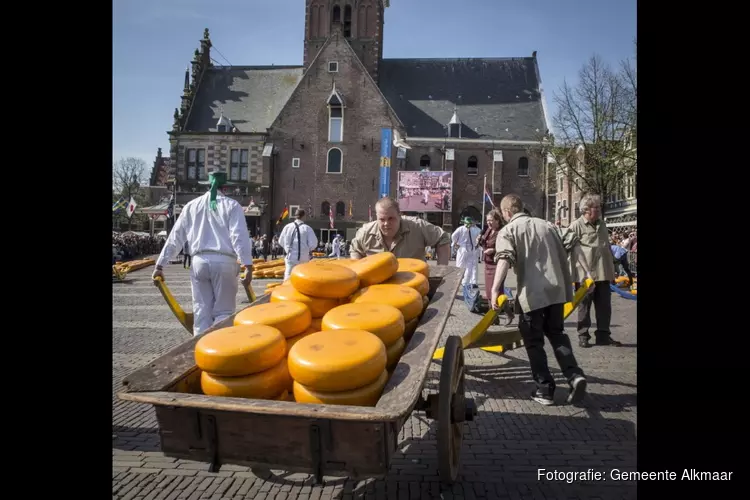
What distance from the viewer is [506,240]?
15.2 ft

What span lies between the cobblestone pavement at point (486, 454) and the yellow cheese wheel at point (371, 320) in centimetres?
99

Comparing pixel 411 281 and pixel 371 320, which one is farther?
pixel 411 281

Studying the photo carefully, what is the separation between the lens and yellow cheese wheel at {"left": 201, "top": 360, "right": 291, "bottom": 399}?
90.2 inches

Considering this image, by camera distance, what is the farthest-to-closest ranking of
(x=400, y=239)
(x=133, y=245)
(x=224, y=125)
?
(x=224, y=125), (x=133, y=245), (x=400, y=239)

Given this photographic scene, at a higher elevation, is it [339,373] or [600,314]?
[339,373]

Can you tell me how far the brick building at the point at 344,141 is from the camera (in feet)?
119

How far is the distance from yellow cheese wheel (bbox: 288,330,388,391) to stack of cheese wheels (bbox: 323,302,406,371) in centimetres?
22

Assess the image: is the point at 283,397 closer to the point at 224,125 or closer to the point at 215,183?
the point at 215,183

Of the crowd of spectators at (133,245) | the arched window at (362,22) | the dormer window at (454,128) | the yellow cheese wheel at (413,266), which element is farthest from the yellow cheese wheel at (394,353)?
the arched window at (362,22)

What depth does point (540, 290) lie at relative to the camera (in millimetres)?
4469

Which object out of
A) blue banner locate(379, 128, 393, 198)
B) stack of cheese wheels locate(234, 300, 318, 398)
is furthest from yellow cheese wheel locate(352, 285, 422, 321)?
blue banner locate(379, 128, 393, 198)

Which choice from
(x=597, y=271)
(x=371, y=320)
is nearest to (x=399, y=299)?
(x=371, y=320)

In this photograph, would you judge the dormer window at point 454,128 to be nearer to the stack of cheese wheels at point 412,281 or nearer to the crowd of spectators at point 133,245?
the crowd of spectators at point 133,245

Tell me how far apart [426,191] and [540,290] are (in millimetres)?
30598
